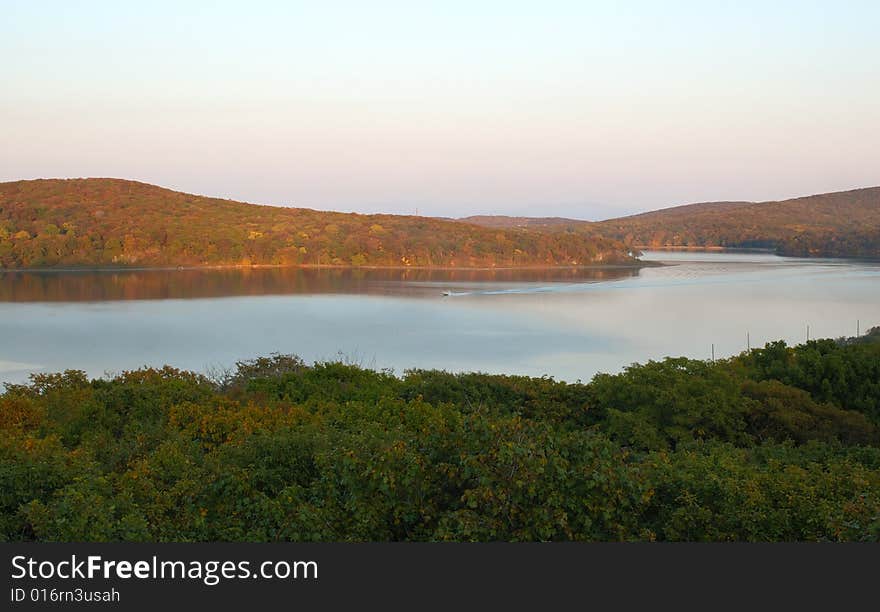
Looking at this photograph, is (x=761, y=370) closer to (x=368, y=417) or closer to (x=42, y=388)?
(x=368, y=417)

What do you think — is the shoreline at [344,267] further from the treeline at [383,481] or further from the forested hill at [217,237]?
the treeline at [383,481]

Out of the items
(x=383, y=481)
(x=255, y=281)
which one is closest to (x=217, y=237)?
(x=255, y=281)

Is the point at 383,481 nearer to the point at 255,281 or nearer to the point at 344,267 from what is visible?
the point at 255,281

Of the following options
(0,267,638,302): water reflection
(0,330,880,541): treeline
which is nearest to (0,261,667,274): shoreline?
(0,267,638,302): water reflection

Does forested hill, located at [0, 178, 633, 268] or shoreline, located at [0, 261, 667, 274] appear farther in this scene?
forested hill, located at [0, 178, 633, 268]

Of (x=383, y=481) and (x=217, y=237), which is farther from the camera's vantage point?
(x=217, y=237)

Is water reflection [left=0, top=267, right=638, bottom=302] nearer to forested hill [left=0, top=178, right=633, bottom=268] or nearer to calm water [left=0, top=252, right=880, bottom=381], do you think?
calm water [left=0, top=252, right=880, bottom=381]
